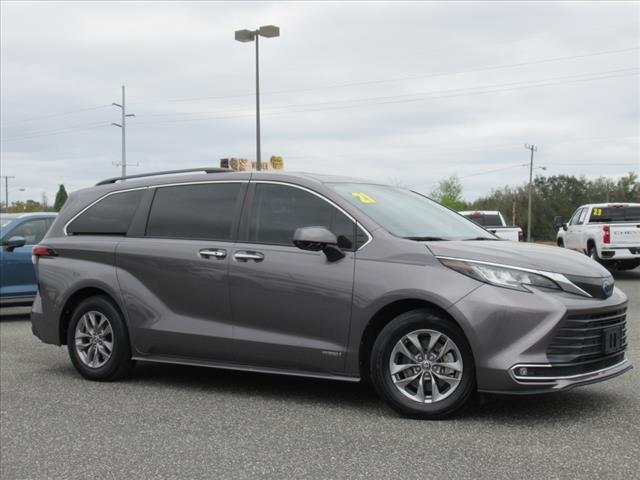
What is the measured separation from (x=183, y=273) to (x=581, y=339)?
10.2 ft

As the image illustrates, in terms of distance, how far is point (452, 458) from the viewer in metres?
4.77

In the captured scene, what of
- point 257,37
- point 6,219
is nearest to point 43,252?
point 6,219

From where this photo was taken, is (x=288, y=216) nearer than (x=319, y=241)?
No

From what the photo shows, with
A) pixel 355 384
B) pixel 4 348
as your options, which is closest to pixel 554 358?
pixel 355 384

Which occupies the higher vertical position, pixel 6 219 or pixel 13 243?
pixel 6 219

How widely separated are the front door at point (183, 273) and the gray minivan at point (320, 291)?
0.04 feet

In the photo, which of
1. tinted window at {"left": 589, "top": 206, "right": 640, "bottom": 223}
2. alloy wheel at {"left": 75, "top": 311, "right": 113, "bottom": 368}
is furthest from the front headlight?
tinted window at {"left": 589, "top": 206, "right": 640, "bottom": 223}

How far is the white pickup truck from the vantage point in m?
18.8

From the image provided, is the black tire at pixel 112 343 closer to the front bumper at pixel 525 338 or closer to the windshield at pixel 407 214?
the windshield at pixel 407 214

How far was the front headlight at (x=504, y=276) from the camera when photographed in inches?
214

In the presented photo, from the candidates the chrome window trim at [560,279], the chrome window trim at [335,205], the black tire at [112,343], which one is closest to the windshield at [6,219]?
the black tire at [112,343]

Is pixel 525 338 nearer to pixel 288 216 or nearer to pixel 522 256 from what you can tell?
→ pixel 522 256

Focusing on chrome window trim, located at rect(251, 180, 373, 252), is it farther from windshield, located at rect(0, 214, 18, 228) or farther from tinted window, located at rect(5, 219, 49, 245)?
windshield, located at rect(0, 214, 18, 228)

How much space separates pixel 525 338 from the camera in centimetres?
536
